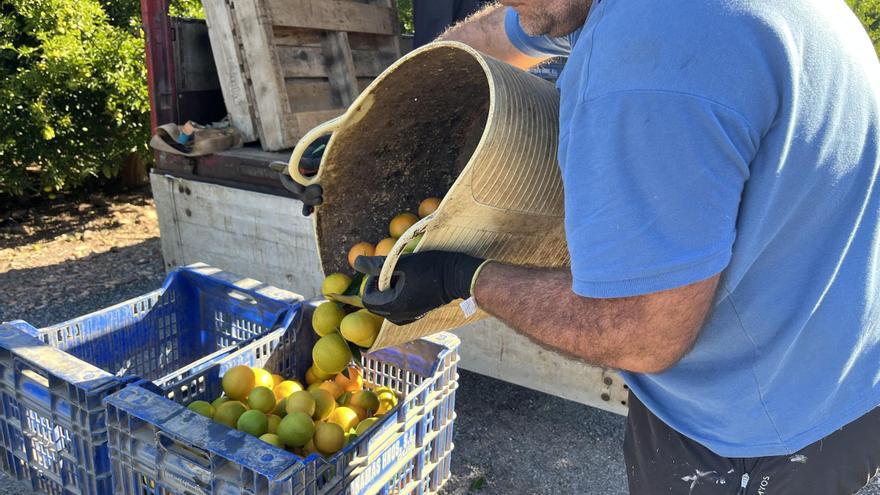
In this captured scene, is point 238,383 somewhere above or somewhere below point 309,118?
below

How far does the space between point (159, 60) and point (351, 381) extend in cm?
265

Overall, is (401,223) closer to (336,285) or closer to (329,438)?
(336,285)

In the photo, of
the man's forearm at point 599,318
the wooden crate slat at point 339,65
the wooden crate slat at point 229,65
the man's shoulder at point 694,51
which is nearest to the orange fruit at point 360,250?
the man's forearm at point 599,318

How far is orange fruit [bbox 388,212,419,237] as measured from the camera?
2.21 m

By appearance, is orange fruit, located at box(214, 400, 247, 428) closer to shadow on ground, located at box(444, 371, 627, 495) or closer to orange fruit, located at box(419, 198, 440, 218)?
orange fruit, located at box(419, 198, 440, 218)

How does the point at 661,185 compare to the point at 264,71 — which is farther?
the point at 264,71

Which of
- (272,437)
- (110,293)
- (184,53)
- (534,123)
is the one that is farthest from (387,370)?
(110,293)

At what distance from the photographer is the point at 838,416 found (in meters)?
1.36

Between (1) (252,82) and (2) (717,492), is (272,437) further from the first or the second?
(1) (252,82)

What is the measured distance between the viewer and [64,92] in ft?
18.4

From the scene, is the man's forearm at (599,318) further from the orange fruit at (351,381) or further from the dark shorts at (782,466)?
the orange fruit at (351,381)

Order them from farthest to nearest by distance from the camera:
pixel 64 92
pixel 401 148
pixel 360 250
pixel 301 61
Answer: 1. pixel 64 92
2. pixel 301 61
3. pixel 401 148
4. pixel 360 250

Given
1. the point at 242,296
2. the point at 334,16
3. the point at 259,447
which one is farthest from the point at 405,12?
the point at 259,447

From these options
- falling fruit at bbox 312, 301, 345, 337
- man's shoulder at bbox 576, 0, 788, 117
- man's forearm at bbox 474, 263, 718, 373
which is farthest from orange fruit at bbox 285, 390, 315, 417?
man's shoulder at bbox 576, 0, 788, 117
